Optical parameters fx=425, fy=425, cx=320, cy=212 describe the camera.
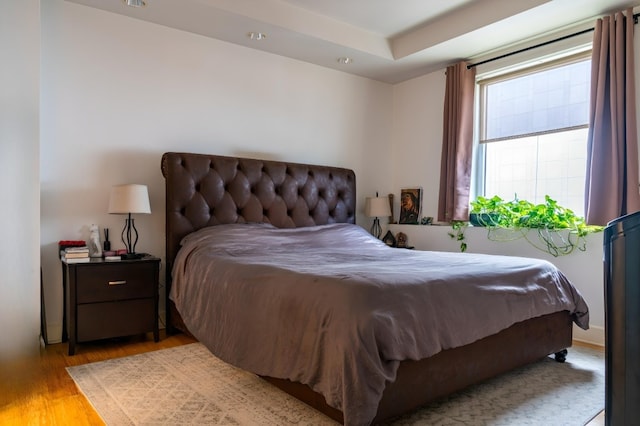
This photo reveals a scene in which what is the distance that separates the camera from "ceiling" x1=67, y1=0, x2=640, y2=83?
10.0ft

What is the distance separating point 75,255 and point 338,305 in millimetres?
2001

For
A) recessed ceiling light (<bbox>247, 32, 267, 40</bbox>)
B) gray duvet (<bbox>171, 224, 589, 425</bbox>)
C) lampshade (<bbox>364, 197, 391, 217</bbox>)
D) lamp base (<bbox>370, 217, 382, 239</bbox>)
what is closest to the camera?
gray duvet (<bbox>171, 224, 589, 425</bbox>)

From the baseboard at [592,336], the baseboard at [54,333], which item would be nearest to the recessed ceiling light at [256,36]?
the baseboard at [54,333]

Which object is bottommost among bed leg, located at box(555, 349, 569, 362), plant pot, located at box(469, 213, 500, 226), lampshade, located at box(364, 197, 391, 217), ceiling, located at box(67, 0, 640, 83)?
bed leg, located at box(555, 349, 569, 362)

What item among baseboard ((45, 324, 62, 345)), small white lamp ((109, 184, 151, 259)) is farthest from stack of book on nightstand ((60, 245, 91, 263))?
baseboard ((45, 324, 62, 345))

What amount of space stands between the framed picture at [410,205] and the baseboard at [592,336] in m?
1.77

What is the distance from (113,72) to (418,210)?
10.0 ft

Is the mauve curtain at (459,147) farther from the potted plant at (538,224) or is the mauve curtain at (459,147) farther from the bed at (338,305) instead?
the bed at (338,305)

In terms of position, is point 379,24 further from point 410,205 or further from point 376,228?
point 376,228

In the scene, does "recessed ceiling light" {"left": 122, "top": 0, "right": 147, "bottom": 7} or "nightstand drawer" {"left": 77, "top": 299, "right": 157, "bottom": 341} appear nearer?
"nightstand drawer" {"left": 77, "top": 299, "right": 157, "bottom": 341}

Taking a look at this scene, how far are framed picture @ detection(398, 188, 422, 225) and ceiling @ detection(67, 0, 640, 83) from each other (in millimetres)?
1291

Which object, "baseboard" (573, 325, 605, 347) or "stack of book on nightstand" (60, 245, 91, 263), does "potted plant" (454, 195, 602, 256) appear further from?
"stack of book on nightstand" (60, 245, 91, 263)

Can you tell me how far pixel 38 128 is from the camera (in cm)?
265

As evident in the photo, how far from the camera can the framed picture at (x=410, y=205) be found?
4.47 m
